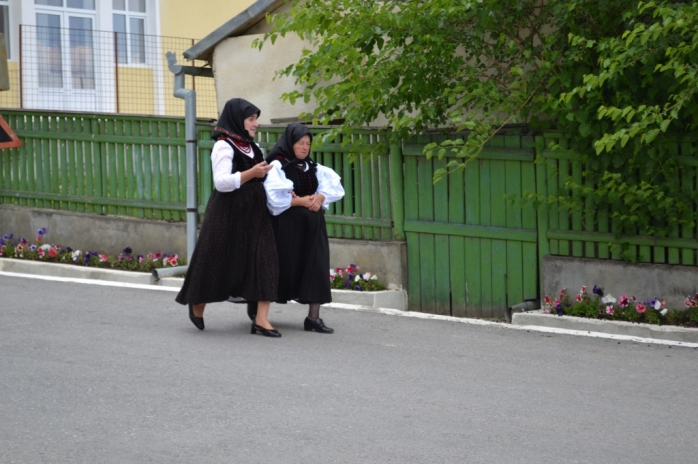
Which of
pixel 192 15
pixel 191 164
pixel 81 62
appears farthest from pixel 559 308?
pixel 192 15

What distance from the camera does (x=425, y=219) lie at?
11.8 metres

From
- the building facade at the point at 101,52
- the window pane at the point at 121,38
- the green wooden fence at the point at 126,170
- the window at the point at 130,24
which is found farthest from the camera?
the window at the point at 130,24

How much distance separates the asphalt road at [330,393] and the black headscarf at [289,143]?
1373 millimetres

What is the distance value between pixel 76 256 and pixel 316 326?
4.91 metres

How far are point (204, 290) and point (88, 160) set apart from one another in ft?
17.6

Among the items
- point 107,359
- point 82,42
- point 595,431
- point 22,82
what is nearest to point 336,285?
point 107,359

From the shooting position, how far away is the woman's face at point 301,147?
32.2 feet

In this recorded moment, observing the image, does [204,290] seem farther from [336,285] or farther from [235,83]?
[235,83]

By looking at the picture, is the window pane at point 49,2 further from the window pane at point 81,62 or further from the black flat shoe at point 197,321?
the black flat shoe at point 197,321

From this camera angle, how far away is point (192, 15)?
2691cm

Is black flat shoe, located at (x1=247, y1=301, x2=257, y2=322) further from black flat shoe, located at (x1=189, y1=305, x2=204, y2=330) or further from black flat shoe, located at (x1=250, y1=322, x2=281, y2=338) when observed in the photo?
black flat shoe, located at (x1=189, y1=305, x2=204, y2=330)

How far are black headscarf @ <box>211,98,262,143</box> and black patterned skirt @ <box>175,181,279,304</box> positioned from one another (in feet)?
1.36

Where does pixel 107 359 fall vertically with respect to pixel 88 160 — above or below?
below

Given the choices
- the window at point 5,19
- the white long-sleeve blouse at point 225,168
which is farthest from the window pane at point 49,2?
the white long-sleeve blouse at point 225,168
